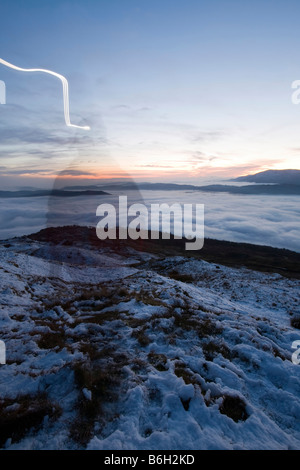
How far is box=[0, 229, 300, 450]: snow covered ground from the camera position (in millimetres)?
5145

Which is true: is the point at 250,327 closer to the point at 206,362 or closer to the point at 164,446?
the point at 206,362

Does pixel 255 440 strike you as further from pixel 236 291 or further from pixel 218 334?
pixel 236 291

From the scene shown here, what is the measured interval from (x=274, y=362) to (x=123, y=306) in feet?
23.8

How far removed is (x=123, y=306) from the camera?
1215 centimetres

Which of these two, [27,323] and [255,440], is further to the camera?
[27,323]

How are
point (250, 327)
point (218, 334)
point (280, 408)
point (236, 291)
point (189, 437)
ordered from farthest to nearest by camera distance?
1. point (236, 291)
2. point (250, 327)
3. point (218, 334)
4. point (280, 408)
5. point (189, 437)

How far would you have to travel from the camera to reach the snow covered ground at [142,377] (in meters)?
5.14

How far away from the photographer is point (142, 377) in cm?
675

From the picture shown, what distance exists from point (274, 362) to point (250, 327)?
91.0 inches

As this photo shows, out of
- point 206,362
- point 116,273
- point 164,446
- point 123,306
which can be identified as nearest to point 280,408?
point 206,362
